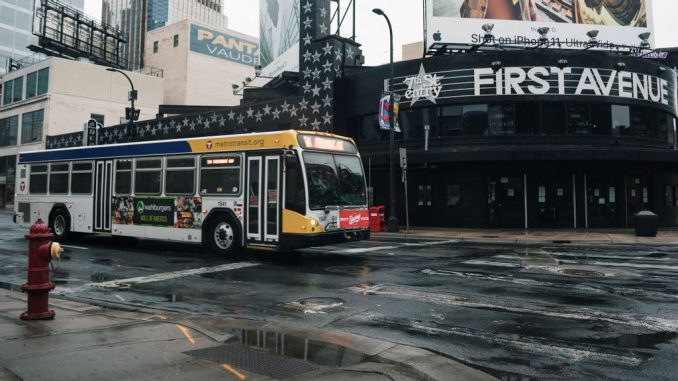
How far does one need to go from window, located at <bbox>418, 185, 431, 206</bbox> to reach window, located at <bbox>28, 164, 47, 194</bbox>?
16551 mm

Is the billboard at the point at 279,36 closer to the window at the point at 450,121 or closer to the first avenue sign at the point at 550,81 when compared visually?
the window at the point at 450,121

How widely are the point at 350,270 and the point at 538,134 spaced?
15906mm

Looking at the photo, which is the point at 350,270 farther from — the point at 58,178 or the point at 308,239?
the point at 58,178

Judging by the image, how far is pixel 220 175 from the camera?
1277 cm

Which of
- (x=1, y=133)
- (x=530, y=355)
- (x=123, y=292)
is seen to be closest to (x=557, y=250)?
(x=530, y=355)

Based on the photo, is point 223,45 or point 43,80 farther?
point 223,45

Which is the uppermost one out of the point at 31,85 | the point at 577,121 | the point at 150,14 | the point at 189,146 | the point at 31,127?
the point at 150,14

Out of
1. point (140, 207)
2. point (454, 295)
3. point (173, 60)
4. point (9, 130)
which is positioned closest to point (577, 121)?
point (454, 295)

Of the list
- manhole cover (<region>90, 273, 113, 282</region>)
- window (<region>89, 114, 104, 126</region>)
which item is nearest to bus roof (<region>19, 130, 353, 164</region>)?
manhole cover (<region>90, 273, 113, 282</region>)

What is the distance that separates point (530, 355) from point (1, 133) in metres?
72.5

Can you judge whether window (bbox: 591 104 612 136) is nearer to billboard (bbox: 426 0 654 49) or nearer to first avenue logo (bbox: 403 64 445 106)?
billboard (bbox: 426 0 654 49)

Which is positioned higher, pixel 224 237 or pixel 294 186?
pixel 294 186

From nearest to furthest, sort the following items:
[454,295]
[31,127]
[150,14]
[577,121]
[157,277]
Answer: [454,295] < [157,277] < [577,121] < [31,127] < [150,14]

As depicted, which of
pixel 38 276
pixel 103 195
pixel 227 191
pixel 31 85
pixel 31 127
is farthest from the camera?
pixel 31 85
